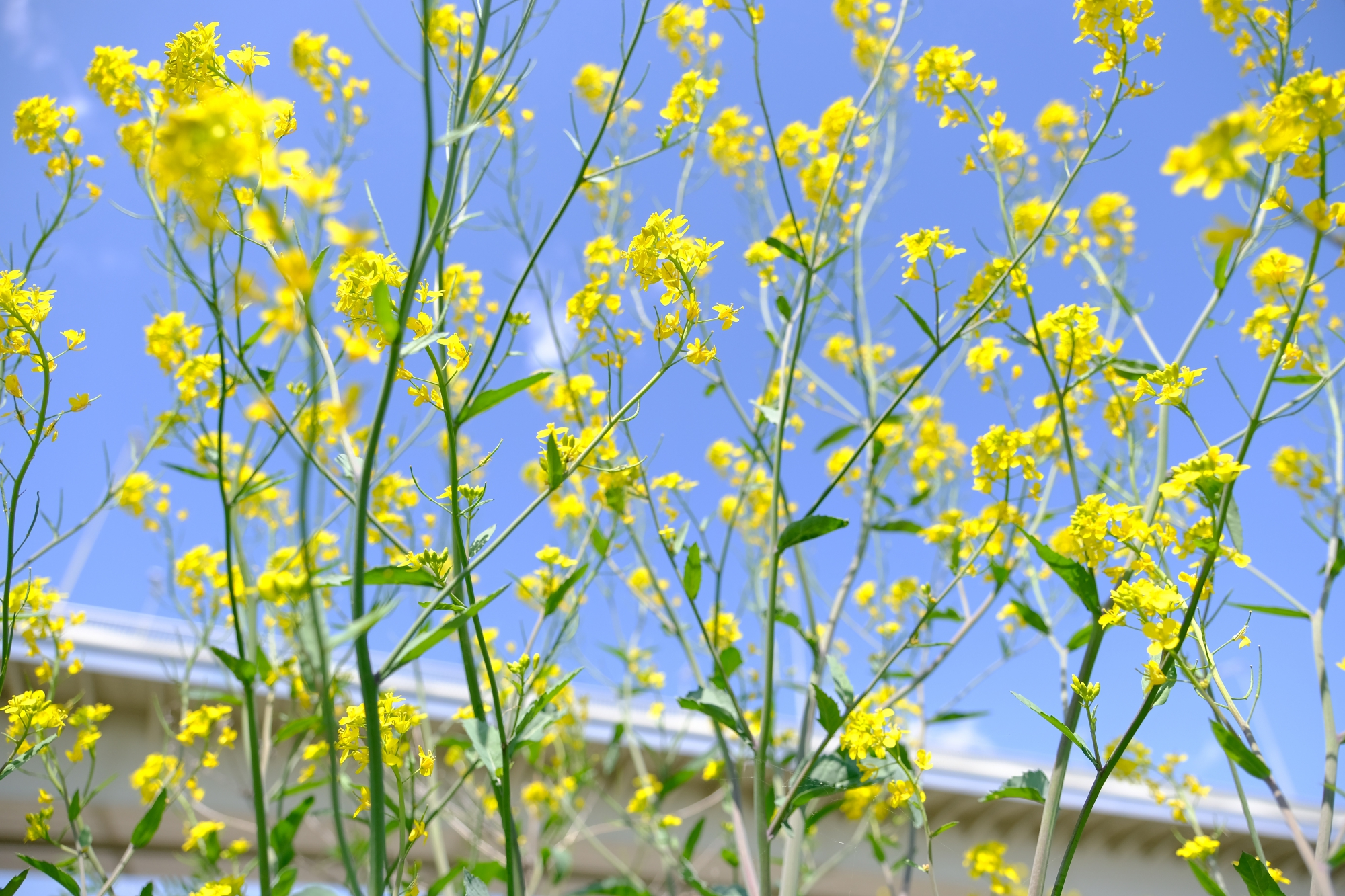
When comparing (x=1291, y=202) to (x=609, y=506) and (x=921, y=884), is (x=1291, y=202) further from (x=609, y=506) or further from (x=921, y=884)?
(x=921, y=884)

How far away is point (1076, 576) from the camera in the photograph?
1298 millimetres

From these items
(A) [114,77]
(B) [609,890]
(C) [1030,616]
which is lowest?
(B) [609,890]

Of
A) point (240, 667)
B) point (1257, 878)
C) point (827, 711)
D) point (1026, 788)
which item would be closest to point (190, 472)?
point (240, 667)

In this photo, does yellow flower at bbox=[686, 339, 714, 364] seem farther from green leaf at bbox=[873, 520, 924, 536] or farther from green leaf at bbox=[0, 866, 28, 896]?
green leaf at bbox=[0, 866, 28, 896]

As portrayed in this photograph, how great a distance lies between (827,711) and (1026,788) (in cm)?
36

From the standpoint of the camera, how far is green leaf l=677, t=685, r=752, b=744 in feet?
4.68

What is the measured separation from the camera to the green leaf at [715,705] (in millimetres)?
1426

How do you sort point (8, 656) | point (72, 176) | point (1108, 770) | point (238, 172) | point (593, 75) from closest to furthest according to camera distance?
point (238, 172)
point (1108, 770)
point (8, 656)
point (72, 176)
point (593, 75)

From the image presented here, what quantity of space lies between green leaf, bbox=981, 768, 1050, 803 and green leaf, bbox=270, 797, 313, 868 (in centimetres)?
136

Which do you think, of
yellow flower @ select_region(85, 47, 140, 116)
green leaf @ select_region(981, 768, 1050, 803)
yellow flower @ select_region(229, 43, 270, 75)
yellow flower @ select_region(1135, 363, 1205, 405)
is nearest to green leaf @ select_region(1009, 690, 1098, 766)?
green leaf @ select_region(981, 768, 1050, 803)

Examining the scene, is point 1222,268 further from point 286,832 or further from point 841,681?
point 286,832

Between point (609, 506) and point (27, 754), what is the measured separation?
4.03ft

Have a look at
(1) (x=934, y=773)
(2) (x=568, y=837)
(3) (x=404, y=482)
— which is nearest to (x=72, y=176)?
(3) (x=404, y=482)

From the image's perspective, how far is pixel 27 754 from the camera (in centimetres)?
146
